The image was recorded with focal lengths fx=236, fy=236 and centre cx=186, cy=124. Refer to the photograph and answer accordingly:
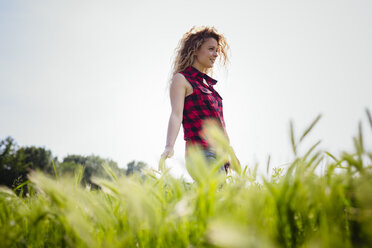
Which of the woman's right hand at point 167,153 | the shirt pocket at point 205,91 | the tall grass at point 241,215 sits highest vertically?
the shirt pocket at point 205,91

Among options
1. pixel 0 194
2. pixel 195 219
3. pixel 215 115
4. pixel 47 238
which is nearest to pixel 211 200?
pixel 195 219

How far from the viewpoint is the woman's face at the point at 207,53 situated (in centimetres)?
351

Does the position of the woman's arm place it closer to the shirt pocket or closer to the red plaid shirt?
the red plaid shirt

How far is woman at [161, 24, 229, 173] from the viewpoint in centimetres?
284

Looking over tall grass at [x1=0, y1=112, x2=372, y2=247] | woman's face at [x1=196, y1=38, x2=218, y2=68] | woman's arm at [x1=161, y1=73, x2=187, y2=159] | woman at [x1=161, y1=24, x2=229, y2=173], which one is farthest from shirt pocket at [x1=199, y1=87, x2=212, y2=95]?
tall grass at [x1=0, y1=112, x2=372, y2=247]

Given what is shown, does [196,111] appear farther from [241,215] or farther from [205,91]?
[241,215]

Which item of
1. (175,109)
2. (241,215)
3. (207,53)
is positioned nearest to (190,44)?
(207,53)

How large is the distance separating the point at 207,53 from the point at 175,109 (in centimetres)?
117

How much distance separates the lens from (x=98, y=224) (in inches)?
25.5

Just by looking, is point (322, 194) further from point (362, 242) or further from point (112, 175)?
point (112, 175)

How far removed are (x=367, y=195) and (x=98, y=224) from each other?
2.02 ft

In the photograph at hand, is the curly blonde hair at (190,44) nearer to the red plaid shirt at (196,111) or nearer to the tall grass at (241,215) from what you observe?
the red plaid shirt at (196,111)

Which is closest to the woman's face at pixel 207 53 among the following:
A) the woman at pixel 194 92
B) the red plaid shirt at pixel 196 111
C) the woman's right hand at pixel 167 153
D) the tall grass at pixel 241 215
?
the woman at pixel 194 92

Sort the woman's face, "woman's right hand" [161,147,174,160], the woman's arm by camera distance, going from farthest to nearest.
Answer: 1. the woman's face
2. the woman's arm
3. "woman's right hand" [161,147,174,160]
